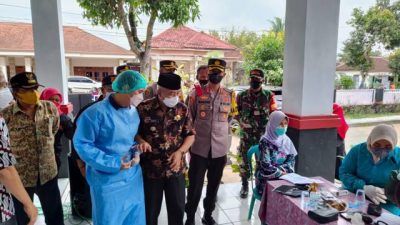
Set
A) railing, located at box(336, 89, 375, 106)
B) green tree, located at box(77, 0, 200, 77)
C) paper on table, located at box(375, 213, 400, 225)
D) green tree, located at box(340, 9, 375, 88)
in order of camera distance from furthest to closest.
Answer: green tree, located at box(340, 9, 375, 88) < railing, located at box(336, 89, 375, 106) < green tree, located at box(77, 0, 200, 77) < paper on table, located at box(375, 213, 400, 225)

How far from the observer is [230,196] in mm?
3486

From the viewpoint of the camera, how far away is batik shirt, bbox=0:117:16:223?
1.27m

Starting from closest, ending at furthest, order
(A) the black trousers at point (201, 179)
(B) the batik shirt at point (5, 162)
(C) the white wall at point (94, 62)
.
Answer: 1. (B) the batik shirt at point (5, 162)
2. (A) the black trousers at point (201, 179)
3. (C) the white wall at point (94, 62)

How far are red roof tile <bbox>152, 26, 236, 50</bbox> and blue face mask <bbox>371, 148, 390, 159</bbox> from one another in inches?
543

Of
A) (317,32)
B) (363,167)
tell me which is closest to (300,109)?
(317,32)

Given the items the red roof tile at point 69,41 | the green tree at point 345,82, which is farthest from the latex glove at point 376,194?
the red roof tile at point 69,41

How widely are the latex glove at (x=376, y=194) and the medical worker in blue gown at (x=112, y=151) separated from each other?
5.11ft

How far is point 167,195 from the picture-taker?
7.13ft

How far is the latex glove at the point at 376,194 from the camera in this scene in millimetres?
1850

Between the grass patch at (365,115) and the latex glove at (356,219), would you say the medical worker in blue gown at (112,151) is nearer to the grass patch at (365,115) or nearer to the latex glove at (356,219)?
the latex glove at (356,219)

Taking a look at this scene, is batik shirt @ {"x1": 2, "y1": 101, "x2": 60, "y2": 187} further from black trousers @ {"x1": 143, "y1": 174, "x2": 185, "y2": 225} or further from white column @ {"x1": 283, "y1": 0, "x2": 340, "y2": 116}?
white column @ {"x1": 283, "y1": 0, "x2": 340, "y2": 116}

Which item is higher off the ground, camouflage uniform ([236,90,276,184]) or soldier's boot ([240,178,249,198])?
camouflage uniform ([236,90,276,184])

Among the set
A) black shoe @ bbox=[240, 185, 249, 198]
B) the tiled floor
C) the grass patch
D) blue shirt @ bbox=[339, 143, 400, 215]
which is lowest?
the grass patch

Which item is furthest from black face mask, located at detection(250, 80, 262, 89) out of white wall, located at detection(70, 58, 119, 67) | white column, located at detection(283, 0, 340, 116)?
white wall, located at detection(70, 58, 119, 67)
